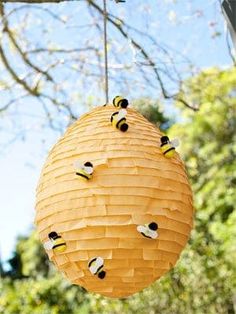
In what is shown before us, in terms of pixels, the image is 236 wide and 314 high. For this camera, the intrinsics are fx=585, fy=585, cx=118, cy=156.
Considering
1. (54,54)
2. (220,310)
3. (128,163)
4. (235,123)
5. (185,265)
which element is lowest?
(128,163)

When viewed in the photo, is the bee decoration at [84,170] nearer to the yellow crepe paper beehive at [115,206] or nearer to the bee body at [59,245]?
the yellow crepe paper beehive at [115,206]

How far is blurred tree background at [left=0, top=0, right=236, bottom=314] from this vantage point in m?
3.30

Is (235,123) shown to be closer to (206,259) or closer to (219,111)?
(219,111)

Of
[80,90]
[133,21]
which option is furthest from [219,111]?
[133,21]

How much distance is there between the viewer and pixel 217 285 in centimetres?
489

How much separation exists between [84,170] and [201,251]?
3884mm

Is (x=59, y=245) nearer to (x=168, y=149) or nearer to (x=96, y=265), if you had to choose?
(x=96, y=265)

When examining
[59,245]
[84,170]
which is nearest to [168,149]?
[84,170]

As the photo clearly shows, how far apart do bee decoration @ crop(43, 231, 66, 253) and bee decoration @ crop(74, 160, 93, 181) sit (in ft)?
0.51

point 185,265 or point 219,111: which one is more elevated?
point 219,111

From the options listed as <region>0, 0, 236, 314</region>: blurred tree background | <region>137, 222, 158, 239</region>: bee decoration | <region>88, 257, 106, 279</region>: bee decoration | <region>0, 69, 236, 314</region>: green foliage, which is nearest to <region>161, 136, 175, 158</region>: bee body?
<region>137, 222, 158, 239</region>: bee decoration

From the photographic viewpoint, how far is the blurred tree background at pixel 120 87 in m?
3.30

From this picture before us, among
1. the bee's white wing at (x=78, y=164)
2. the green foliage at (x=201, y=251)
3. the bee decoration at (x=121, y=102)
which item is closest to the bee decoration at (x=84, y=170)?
the bee's white wing at (x=78, y=164)

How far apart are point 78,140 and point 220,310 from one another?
378 centimetres
